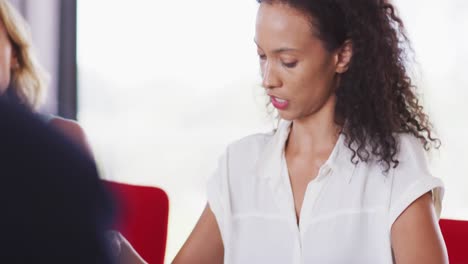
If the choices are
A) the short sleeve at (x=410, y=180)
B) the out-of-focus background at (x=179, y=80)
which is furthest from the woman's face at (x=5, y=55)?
the out-of-focus background at (x=179, y=80)

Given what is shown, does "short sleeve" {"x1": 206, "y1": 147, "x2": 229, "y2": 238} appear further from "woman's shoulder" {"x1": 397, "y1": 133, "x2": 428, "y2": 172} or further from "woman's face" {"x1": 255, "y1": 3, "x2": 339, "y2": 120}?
"woman's shoulder" {"x1": 397, "y1": 133, "x2": 428, "y2": 172}

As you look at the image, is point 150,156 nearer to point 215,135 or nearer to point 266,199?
point 215,135

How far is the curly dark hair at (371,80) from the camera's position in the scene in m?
1.69

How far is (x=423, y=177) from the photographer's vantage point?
1655mm

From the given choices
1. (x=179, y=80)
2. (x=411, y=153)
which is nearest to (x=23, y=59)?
(x=411, y=153)

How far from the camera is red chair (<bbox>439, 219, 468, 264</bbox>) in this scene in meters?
1.81

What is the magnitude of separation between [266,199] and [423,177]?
0.33 metres

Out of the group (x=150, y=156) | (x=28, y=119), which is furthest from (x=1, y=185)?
(x=150, y=156)

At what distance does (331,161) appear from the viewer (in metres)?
1.72

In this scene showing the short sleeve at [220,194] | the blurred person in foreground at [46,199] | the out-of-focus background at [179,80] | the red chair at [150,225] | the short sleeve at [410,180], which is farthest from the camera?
the out-of-focus background at [179,80]

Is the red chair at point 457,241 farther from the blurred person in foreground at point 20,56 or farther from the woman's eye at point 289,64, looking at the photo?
the blurred person in foreground at point 20,56

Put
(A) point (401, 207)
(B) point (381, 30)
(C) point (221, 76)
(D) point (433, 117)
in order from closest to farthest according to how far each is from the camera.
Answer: (A) point (401, 207) < (B) point (381, 30) < (D) point (433, 117) < (C) point (221, 76)

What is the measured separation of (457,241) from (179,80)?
2.31m

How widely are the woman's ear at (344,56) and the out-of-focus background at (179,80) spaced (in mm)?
1855
